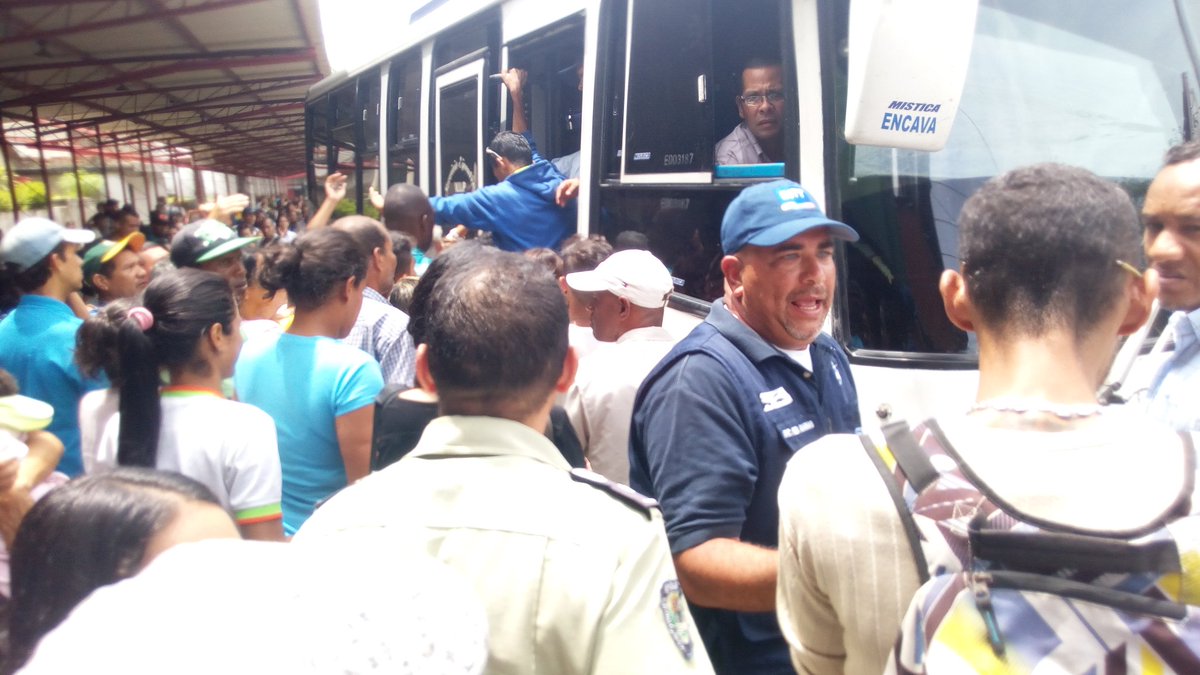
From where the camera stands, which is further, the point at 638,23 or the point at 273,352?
the point at 638,23

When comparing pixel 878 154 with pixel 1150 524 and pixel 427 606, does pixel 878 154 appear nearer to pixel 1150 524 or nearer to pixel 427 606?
pixel 1150 524

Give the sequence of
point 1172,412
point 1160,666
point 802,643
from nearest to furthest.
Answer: point 1160,666 < point 802,643 < point 1172,412

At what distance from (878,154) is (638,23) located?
5.03 ft

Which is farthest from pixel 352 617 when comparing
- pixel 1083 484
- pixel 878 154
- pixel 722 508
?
pixel 878 154

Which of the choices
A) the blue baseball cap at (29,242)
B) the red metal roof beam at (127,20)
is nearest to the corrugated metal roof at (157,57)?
the red metal roof beam at (127,20)

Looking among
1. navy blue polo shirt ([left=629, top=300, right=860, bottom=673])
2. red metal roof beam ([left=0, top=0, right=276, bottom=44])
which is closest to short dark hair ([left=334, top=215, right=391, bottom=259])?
navy blue polo shirt ([left=629, top=300, right=860, bottom=673])

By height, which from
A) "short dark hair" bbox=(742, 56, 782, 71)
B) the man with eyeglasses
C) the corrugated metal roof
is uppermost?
the corrugated metal roof

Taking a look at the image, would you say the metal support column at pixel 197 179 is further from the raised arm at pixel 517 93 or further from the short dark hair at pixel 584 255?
the short dark hair at pixel 584 255

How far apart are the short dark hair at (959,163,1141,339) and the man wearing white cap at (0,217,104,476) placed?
9.79 feet

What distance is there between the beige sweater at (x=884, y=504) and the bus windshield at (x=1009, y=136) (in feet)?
5.10

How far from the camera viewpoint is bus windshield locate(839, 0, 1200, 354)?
2803 mm

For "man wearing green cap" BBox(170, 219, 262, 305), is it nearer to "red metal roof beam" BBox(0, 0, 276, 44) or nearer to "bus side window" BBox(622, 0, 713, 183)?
"bus side window" BBox(622, 0, 713, 183)

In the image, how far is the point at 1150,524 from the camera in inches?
40.7

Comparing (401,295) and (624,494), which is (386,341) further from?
(624,494)
